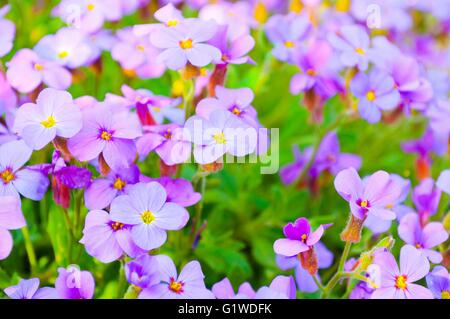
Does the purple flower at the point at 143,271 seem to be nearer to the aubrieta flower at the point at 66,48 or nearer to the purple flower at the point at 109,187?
the purple flower at the point at 109,187

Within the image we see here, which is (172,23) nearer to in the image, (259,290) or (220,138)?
(220,138)

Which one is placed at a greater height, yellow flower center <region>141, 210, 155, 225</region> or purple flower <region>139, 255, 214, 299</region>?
yellow flower center <region>141, 210, 155, 225</region>

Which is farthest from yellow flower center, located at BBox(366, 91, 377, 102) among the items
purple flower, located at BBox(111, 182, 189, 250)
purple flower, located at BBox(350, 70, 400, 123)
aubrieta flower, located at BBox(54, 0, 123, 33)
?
aubrieta flower, located at BBox(54, 0, 123, 33)

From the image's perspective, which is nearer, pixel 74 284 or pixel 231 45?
pixel 74 284

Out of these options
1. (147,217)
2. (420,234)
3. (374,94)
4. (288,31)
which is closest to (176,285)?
(147,217)

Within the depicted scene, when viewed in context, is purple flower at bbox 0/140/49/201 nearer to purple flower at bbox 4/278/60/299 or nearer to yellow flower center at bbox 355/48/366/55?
purple flower at bbox 4/278/60/299

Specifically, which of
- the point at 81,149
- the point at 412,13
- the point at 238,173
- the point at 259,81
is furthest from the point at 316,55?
the point at 412,13

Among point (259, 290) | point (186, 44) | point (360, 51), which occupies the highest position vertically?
point (186, 44)
